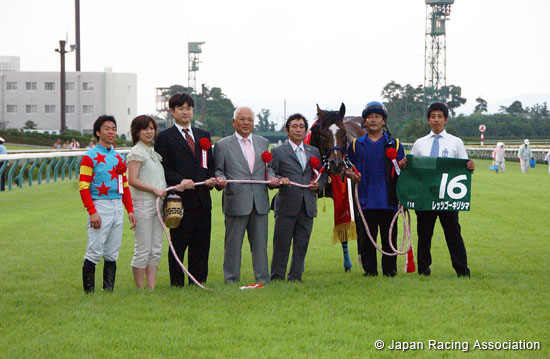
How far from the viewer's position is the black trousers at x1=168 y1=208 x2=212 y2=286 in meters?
6.93

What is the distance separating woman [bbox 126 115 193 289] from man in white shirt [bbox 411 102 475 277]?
8.16 ft

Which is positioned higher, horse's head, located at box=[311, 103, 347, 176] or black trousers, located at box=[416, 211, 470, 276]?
horse's head, located at box=[311, 103, 347, 176]

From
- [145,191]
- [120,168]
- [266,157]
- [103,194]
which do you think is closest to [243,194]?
[266,157]

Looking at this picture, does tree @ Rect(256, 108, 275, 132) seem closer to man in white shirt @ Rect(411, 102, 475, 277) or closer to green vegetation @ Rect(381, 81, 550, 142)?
green vegetation @ Rect(381, 81, 550, 142)

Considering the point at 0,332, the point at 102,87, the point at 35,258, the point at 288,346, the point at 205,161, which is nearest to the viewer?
the point at 288,346

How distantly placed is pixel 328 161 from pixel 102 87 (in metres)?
77.5

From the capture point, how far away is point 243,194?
22.6 feet

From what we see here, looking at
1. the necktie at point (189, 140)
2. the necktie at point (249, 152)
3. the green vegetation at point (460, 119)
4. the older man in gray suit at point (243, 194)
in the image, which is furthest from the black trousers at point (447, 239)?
the green vegetation at point (460, 119)

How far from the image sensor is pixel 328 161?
23.3 feet

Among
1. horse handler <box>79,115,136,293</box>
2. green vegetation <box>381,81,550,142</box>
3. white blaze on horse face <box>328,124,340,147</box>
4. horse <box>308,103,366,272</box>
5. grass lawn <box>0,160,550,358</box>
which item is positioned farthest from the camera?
green vegetation <box>381,81,550,142</box>

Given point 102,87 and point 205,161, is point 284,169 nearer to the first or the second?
point 205,161

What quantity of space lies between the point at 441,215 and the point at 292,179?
159cm

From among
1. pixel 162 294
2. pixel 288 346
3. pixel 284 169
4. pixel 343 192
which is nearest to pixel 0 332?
pixel 162 294

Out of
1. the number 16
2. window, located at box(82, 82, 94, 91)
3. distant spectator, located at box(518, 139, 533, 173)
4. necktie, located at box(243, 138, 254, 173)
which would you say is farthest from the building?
the number 16
